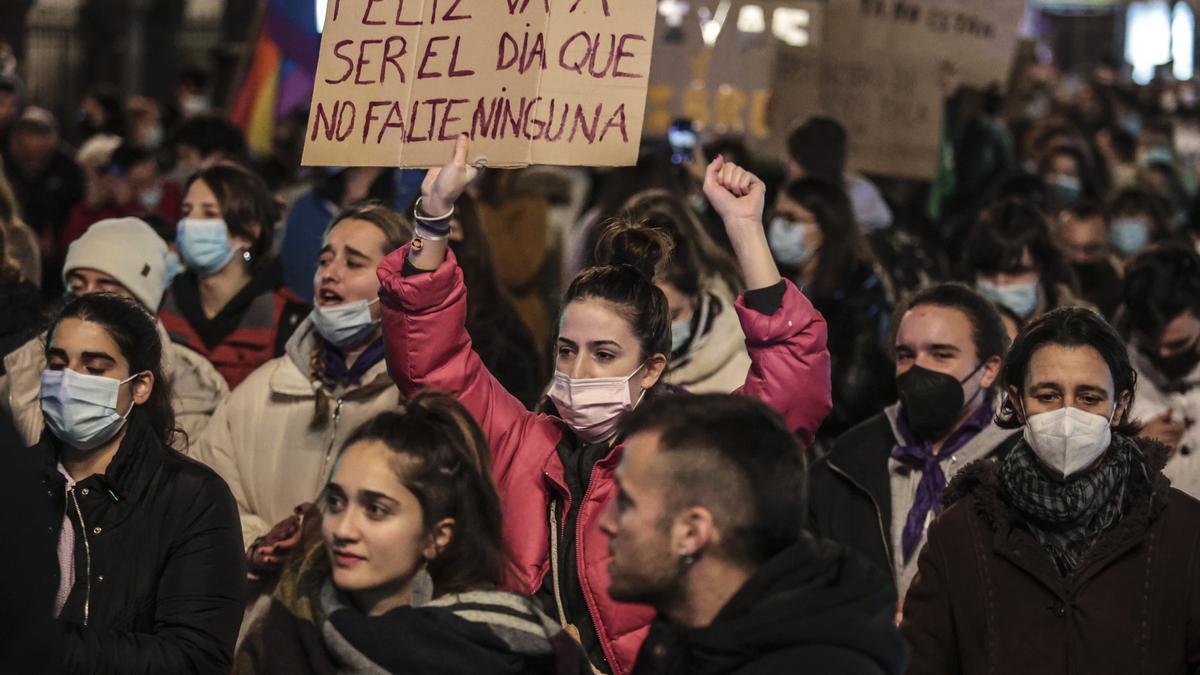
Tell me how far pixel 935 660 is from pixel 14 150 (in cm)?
1008

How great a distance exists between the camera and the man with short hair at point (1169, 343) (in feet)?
23.6

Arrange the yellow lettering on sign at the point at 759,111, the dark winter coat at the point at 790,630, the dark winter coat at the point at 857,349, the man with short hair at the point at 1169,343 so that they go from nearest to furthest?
the dark winter coat at the point at 790,630 < the man with short hair at the point at 1169,343 < the dark winter coat at the point at 857,349 < the yellow lettering on sign at the point at 759,111

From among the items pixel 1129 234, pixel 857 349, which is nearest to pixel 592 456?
pixel 857 349

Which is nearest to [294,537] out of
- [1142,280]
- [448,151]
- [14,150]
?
[448,151]

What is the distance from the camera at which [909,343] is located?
629cm

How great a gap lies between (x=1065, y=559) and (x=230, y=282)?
3785mm

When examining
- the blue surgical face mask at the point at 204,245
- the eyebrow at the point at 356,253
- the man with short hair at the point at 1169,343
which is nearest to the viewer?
the eyebrow at the point at 356,253

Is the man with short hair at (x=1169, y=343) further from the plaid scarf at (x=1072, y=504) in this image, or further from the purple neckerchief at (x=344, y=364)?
the purple neckerchief at (x=344, y=364)

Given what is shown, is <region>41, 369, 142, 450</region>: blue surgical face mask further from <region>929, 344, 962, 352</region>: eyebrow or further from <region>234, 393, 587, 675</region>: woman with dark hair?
<region>929, 344, 962, 352</region>: eyebrow

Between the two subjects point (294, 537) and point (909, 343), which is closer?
point (294, 537)

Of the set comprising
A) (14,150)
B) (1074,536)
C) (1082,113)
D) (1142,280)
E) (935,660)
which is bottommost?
(935,660)

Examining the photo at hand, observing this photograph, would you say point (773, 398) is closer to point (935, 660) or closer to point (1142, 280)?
point (935, 660)

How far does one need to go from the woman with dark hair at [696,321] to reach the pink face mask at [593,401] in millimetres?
1779

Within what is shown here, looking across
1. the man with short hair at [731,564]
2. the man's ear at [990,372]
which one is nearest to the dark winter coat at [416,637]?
the man with short hair at [731,564]
